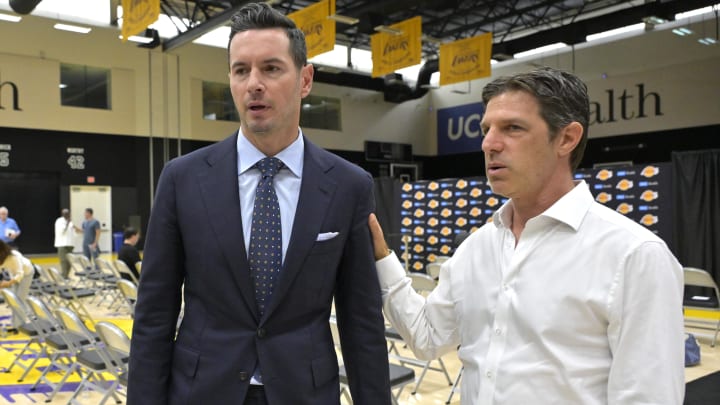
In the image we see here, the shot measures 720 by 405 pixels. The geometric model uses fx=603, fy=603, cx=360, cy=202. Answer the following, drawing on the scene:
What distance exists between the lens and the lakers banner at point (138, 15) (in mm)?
8094

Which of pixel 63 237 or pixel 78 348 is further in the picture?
pixel 63 237

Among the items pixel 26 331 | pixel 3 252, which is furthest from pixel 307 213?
pixel 3 252

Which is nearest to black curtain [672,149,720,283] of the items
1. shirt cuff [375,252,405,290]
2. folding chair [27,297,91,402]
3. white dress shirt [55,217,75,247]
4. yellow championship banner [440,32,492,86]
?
yellow championship banner [440,32,492,86]

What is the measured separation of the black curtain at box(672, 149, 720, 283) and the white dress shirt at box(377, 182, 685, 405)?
31.9ft

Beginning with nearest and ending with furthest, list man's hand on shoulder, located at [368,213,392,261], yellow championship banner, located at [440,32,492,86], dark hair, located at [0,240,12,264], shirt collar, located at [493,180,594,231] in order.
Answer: shirt collar, located at [493,180,594,231] → man's hand on shoulder, located at [368,213,392,261] → dark hair, located at [0,240,12,264] → yellow championship banner, located at [440,32,492,86]

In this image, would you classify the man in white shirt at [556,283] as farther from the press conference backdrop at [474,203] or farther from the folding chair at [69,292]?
the press conference backdrop at [474,203]

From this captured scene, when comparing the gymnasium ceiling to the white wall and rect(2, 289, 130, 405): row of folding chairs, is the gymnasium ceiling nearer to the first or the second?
the white wall

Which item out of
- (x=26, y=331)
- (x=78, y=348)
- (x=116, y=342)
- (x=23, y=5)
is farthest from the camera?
(x=23, y=5)

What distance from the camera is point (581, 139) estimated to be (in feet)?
5.04

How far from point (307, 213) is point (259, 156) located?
21cm

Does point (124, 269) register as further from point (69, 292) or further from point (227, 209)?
point (227, 209)

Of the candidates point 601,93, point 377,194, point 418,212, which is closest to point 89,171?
point 377,194

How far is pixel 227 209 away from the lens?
61.0 inches

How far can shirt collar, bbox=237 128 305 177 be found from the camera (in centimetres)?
164
